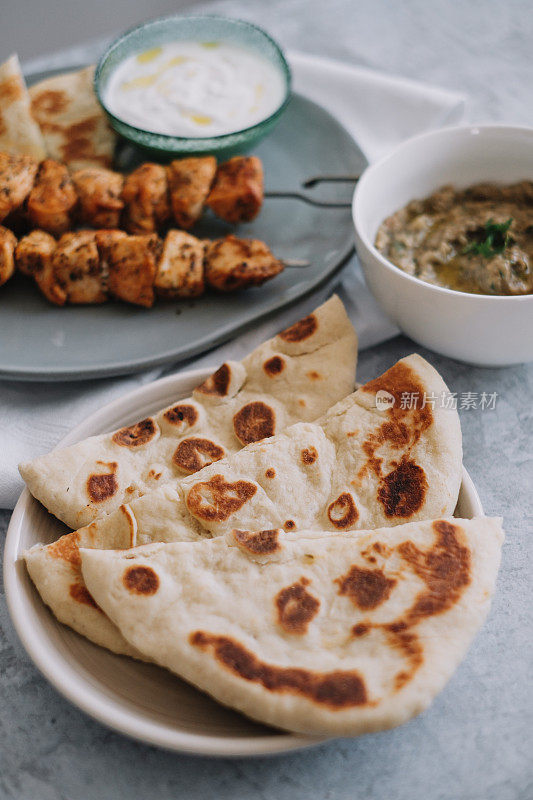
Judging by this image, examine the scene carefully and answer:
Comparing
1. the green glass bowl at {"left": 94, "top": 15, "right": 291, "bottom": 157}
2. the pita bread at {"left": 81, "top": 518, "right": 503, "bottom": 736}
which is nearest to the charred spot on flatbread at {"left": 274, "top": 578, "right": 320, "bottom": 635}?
the pita bread at {"left": 81, "top": 518, "right": 503, "bottom": 736}

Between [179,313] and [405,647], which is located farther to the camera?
[179,313]

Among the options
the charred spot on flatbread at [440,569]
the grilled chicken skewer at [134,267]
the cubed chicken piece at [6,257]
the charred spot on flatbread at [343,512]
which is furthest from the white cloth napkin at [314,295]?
the charred spot on flatbread at [440,569]

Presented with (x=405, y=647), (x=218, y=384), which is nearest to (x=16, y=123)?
(x=218, y=384)

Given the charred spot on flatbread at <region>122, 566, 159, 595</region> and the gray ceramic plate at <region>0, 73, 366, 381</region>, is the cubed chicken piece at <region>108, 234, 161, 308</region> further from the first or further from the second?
the charred spot on flatbread at <region>122, 566, 159, 595</region>

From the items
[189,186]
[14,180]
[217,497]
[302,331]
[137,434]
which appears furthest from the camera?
Answer: [189,186]

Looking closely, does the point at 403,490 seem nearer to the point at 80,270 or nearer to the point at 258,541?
the point at 258,541

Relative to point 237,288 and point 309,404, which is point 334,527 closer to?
point 309,404
